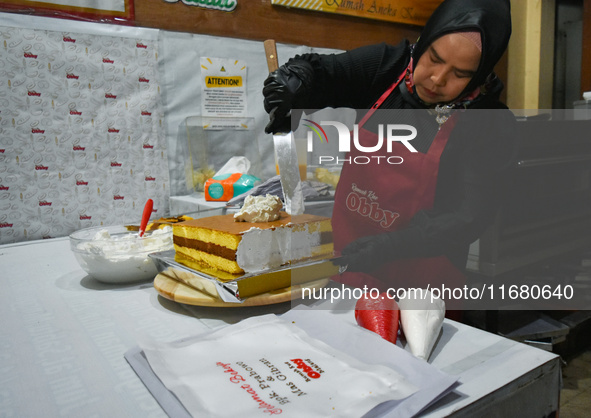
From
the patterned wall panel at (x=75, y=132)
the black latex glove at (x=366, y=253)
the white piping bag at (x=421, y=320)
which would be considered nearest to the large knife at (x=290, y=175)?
the black latex glove at (x=366, y=253)

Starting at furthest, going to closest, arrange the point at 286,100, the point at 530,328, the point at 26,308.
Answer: the point at 530,328 → the point at 286,100 → the point at 26,308

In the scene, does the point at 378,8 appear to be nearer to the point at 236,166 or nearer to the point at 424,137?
the point at 236,166

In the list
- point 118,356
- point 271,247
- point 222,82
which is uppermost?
point 222,82

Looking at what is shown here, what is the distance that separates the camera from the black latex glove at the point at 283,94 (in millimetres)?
1230

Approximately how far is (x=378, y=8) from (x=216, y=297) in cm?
253

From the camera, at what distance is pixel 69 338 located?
80 centimetres

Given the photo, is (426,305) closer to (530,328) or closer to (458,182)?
(458,182)

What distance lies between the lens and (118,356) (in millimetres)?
726

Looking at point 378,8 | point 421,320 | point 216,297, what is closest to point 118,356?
point 216,297

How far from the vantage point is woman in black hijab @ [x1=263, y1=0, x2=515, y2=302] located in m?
1.14

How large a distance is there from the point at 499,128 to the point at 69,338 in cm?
124

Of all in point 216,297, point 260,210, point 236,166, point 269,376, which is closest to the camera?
point 269,376

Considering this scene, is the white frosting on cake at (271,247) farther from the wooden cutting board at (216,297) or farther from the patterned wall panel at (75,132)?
the patterned wall panel at (75,132)

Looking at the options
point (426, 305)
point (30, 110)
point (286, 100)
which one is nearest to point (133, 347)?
point (426, 305)
